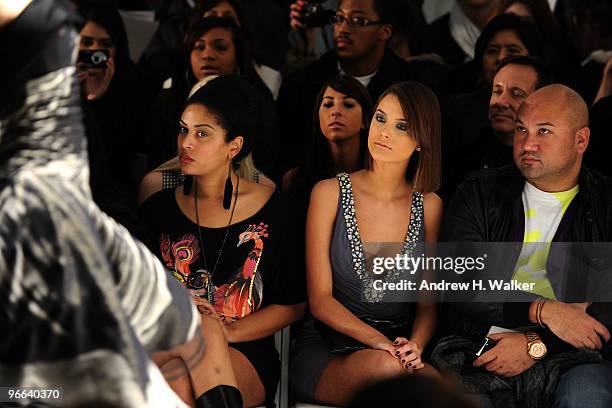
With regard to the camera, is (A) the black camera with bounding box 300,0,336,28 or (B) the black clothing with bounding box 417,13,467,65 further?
(B) the black clothing with bounding box 417,13,467,65

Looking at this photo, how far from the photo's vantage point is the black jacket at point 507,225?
2.85 m

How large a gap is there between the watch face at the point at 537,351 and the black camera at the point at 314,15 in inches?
80.2

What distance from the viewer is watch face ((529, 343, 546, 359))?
2.77m

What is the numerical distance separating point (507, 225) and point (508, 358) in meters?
0.40

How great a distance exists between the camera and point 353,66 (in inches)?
158

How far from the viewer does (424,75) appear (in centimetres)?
411

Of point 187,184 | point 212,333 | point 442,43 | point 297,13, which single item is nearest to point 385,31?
point 297,13

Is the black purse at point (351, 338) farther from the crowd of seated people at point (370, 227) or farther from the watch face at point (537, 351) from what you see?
the watch face at point (537, 351)

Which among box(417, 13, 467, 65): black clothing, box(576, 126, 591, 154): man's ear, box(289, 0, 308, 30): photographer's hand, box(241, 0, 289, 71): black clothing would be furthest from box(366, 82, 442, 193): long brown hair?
box(241, 0, 289, 71): black clothing

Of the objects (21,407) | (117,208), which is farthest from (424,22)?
(21,407)

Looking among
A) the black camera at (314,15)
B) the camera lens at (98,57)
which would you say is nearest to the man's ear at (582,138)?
the black camera at (314,15)

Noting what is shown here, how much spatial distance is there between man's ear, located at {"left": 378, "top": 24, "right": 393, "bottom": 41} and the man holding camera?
1.17 meters

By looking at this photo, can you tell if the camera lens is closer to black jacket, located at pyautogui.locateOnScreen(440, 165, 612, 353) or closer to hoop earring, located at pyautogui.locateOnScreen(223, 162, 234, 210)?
hoop earring, located at pyautogui.locateOnScreen(223, 162, 234, 210)

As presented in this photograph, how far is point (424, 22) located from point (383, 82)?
1.15m
